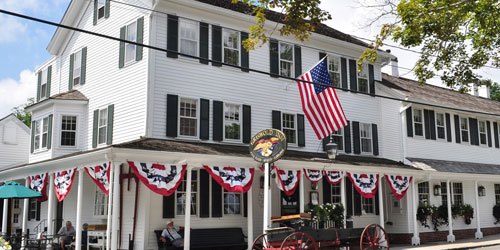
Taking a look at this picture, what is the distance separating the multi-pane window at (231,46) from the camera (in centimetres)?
1920

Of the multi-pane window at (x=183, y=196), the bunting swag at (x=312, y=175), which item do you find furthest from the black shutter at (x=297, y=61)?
the multi-pane window at (x=183, y=196)

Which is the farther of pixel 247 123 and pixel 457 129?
pixel 457 129

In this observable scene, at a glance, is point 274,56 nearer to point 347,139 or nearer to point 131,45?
point 347,139

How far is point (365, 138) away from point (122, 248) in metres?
11.9


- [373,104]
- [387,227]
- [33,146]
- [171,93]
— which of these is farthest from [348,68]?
[33,146]

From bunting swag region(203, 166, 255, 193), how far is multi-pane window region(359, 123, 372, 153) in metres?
8.51

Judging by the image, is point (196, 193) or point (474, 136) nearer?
point (196, 193)

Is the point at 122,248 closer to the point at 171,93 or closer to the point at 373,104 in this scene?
the point at 171,93

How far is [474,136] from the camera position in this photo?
27.2 m

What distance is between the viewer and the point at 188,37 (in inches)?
725

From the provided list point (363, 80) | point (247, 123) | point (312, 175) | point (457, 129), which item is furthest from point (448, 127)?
point (247, 123)

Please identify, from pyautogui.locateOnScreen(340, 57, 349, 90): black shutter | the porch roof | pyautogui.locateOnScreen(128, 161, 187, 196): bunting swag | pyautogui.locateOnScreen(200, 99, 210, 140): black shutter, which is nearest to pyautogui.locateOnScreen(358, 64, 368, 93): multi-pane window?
pyautogui.locateOnScreen(340, 57, 349, 90): black shutter

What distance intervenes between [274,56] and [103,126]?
715cm

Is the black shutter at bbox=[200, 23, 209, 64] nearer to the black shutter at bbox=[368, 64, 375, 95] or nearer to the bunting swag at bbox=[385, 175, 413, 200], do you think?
the bunting swag at bbox=[385, 175, 413, 200]
